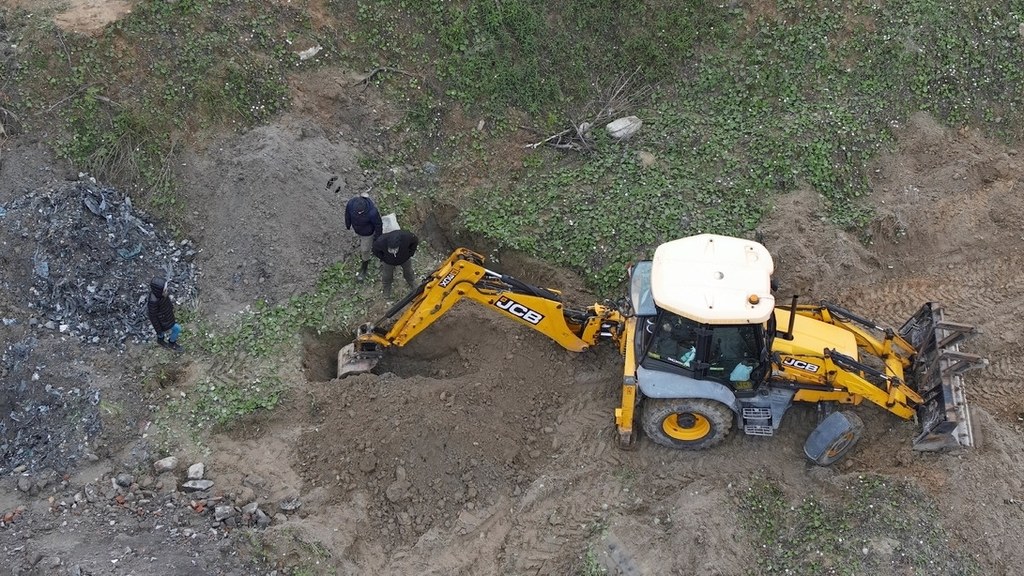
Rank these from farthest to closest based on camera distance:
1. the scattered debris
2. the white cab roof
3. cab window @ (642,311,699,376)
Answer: the scattered debris → cab window @ (642,311,699,376) → the white cab roof

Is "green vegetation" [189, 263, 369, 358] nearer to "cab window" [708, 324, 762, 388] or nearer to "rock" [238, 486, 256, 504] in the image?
"rock" [238, 486, 256, 504]

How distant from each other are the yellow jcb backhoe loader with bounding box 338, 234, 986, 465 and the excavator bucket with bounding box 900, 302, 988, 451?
0.04 ft

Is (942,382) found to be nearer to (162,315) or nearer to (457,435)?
(457,435)

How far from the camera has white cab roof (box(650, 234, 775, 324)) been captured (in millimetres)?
6996

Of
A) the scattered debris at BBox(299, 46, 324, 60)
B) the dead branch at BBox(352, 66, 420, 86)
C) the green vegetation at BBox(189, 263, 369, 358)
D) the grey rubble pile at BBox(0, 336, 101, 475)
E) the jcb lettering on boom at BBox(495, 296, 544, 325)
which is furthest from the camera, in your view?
the dead branch at BBox(352, 66, 420, 86)

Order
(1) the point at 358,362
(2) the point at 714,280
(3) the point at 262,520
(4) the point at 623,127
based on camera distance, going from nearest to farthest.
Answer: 1. (2) the point at 714,280
2. (3) the point at 262,520
3. (1) the point at 358,362
4. (4) the point at 623,127

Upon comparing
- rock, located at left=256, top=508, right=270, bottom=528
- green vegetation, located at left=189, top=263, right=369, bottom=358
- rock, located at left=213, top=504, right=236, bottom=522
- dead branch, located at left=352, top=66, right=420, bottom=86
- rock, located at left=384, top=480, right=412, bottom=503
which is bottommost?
rock, located at left=384, top=480, right=412, bottom=503

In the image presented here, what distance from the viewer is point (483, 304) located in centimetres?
870

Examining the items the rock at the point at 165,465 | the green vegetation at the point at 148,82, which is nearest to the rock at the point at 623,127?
the green vegetation at the point at 148,82

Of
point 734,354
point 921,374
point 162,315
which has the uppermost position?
point 734,354

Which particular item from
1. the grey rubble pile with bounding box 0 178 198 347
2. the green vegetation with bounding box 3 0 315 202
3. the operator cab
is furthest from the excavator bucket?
the green vegetation with bounding box 3 0 315 202

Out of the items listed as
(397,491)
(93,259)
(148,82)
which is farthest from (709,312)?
(148,82)

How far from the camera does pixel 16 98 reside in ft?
34.2

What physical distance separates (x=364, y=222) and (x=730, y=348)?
482cm
